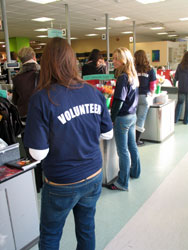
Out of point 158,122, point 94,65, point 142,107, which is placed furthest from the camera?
point 94,65

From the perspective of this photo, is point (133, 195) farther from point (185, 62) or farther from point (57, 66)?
point (185, 62)

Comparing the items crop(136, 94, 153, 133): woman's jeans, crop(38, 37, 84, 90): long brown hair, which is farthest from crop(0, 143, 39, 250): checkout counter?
crop(136, 94, 153, 133): woman's jeans

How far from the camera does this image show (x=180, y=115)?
19.6 feet

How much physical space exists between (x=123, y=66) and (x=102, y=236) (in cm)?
162

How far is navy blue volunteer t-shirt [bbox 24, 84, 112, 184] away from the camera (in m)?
1.24

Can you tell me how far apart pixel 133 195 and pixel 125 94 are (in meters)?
1.09

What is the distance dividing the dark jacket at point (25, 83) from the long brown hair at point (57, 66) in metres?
1.33

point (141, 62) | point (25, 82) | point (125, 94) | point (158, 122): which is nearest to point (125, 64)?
point (125, 94)

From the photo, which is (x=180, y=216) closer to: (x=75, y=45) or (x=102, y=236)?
(x=102, y=236)

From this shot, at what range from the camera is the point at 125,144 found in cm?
277

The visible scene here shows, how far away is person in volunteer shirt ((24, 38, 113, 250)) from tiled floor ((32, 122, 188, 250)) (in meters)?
0.82

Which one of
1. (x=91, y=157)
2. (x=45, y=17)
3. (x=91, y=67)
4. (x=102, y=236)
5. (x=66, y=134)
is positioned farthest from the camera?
(x=45, y=17)

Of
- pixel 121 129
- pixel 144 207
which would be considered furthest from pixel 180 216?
pixel 121 129

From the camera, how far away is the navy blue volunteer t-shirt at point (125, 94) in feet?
8.39
